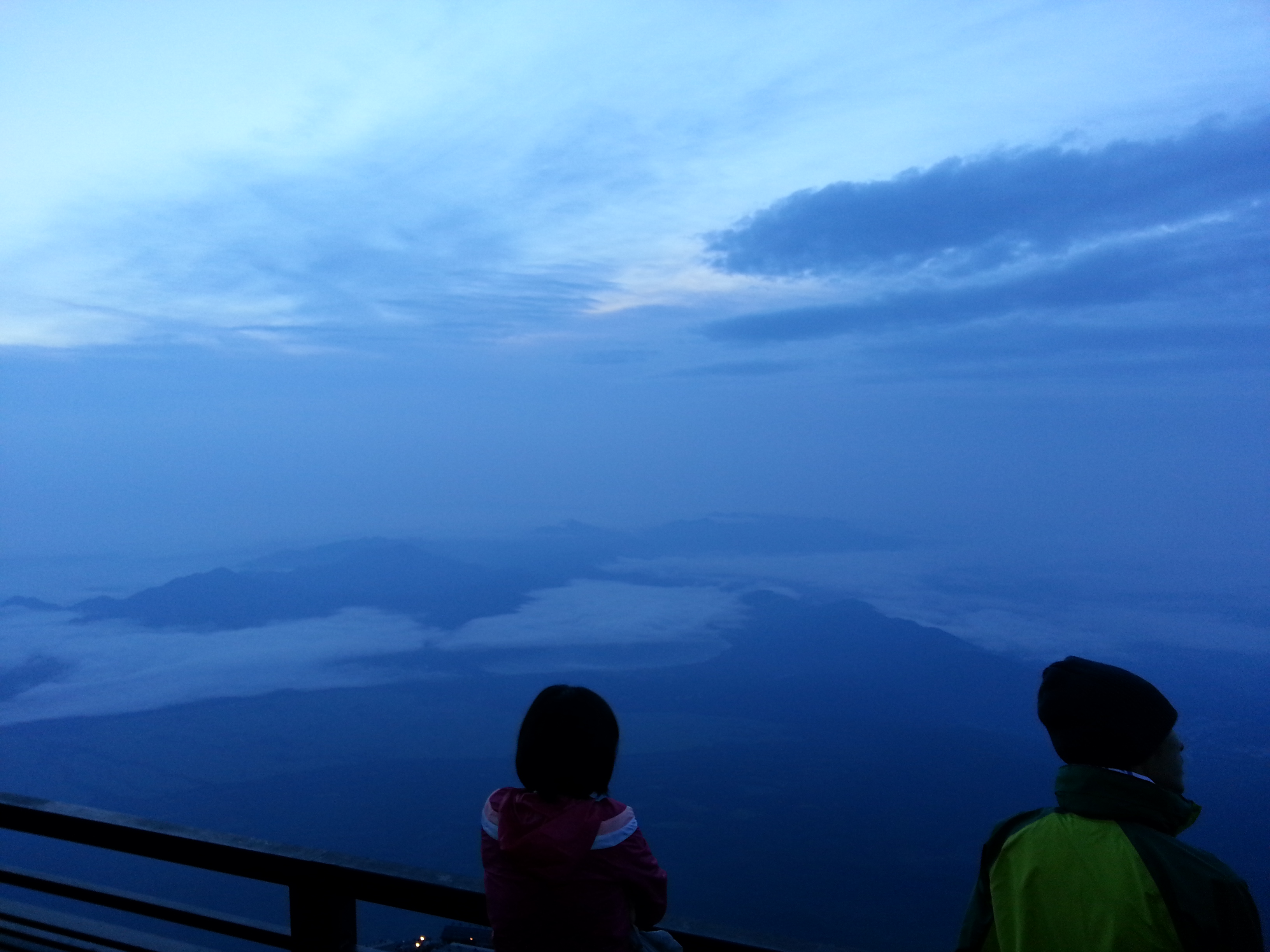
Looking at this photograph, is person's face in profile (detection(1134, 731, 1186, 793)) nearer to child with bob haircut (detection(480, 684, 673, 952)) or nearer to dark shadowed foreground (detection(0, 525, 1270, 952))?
child with bob haircut (detection(480, 684, 673, 952))

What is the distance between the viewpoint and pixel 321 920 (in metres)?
1.70

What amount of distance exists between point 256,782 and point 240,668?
222 feet

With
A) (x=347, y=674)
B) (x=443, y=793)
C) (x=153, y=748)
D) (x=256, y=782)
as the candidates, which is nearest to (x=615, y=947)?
(x=443, y=793)

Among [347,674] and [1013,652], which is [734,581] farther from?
[347,674]

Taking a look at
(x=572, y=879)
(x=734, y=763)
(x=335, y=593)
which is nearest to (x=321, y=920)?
(x=572, y=879)

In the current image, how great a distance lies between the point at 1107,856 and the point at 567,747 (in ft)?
2.64

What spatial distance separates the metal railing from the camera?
150 cm

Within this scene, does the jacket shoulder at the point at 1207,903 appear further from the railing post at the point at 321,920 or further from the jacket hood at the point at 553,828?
the railing post at the point at 321,920

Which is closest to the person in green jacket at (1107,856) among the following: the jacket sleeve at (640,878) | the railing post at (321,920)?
the jacket sleeve at (640,878)

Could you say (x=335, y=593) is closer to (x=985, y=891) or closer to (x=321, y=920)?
(x=321, y=920)

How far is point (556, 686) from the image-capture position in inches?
56.8

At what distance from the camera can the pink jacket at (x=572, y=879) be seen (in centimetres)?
137

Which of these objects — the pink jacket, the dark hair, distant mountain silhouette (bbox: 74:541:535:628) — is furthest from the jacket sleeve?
distant mountain silhouette (bbox: 74:541:535:628)

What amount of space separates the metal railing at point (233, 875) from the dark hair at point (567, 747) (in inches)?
10.4
